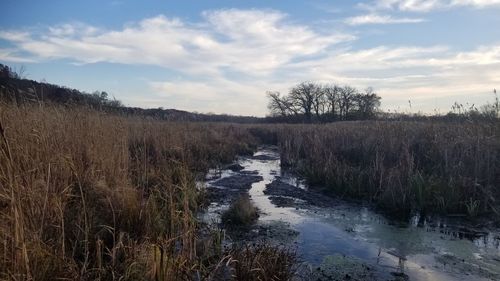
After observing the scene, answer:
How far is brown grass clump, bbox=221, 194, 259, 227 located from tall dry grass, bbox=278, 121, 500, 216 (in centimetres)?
295

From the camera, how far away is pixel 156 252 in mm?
3711

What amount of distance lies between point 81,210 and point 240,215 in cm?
253

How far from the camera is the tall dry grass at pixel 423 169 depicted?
7.92 metres

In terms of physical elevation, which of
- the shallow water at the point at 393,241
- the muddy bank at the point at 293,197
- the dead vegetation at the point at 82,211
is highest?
the dead vegetation at the point at 82,211

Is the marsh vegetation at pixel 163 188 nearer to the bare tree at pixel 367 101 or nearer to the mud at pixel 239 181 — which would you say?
the mud at pixel 239 181

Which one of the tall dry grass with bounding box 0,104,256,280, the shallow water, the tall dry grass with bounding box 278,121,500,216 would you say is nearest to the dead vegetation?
the tall dry grass with bounding box 0,104,256,280

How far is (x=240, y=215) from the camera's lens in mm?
6617

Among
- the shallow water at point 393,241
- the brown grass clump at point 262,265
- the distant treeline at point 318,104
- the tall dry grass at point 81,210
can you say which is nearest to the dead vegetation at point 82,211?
the tall dry grass at point 81,210

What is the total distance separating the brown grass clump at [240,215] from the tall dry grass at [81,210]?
0.62 m

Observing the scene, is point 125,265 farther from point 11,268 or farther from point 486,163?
point 486,163

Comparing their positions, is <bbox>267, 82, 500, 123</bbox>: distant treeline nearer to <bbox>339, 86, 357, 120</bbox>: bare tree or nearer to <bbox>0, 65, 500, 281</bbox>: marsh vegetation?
<bbox>339, 86, 357, 120</bbox>: bare tree

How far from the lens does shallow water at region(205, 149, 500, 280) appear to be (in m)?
5.12

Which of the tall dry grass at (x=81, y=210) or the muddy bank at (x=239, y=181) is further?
the muddy bank at (x=239, y=181)

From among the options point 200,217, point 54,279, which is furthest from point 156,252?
point 200,217
